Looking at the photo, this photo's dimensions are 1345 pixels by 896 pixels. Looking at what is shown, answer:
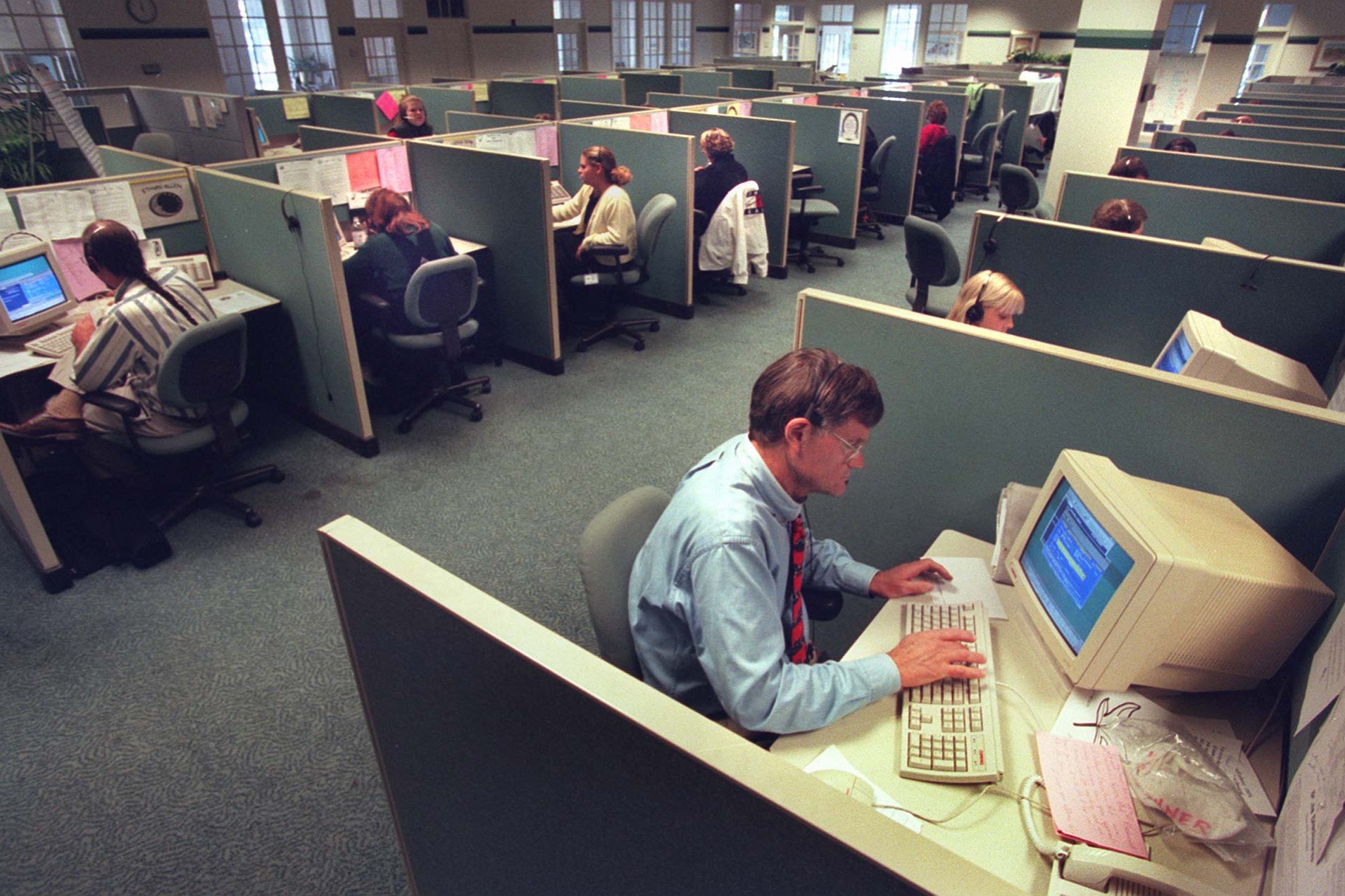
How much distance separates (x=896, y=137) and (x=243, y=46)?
6177 millimetres

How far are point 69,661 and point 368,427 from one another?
1.18m

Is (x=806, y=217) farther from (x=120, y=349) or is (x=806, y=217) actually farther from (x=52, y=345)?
(x=52, y=345)

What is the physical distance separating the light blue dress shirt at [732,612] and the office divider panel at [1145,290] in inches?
66.1

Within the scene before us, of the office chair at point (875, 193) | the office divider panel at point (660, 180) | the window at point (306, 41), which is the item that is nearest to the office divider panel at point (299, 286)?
the office divider panel at point (660, 180)

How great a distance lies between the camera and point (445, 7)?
334 inches

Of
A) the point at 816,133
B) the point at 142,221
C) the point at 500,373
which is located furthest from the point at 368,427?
the point at 816,133

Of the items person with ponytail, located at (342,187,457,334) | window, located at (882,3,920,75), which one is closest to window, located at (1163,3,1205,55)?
window, located at (882,3,920,75)

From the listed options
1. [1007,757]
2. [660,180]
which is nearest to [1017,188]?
[660,180]

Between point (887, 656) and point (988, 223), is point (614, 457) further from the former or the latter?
point (887, 656)

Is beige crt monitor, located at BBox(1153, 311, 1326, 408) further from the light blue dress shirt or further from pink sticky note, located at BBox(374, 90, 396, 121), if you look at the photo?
pink sticky note, located at BBox(374, 90, 396, 121)

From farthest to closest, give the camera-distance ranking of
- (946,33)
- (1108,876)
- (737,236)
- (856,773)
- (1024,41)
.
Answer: (946,33) → (1024,41) → (737,236) → (856,773) → (1108,876)

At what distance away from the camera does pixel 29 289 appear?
2.50 metres

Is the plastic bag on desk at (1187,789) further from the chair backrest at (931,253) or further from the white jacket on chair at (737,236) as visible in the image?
the white jacket on chair at (737,236)

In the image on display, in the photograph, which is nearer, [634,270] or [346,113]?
[634,270]
